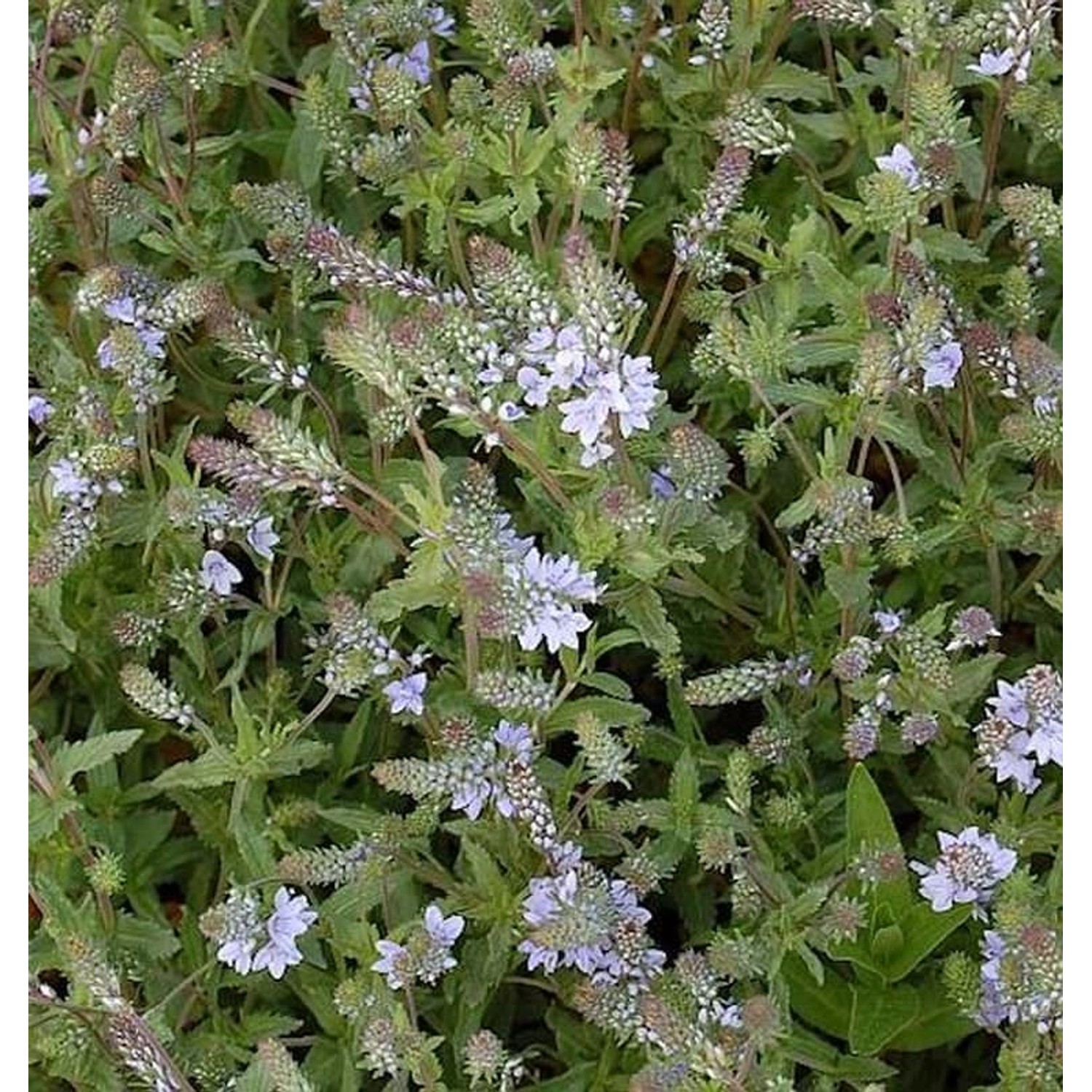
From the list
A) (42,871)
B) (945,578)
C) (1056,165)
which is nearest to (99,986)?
(42,871)

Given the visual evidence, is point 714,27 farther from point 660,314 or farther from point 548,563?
point 548,563

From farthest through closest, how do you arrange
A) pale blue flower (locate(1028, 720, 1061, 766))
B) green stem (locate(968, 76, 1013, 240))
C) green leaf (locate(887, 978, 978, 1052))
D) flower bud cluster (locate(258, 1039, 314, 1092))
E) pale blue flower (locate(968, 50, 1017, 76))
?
green stem (locate(968, 76, 1013, 240)) < pale blue flower (locate(968, 50, 1017, 76)) < green leaf (locate(887, 978, 978, 1052)) < pale blue flower (locate(1028, 720, 1061, 766)) < flower bud cluster (locate(258, 1039, 314, 1092))

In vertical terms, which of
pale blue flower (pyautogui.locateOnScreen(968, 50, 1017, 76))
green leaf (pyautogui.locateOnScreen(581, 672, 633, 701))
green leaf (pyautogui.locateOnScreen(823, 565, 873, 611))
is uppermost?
pale blue flower (pyautogui.locateOnScreen(968, 50, 1017, 76))

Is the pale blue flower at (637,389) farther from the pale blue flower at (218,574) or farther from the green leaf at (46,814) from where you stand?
the green leaf at (46,814)

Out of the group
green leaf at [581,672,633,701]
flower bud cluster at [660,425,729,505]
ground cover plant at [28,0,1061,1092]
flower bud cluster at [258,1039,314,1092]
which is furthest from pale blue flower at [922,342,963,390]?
flower bud cluster at [258,1039,314,1092]

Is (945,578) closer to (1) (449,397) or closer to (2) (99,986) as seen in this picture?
(1) (449,397)

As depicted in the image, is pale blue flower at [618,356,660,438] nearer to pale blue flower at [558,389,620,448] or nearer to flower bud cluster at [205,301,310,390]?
pale blue flower at [558,389,620,448]
